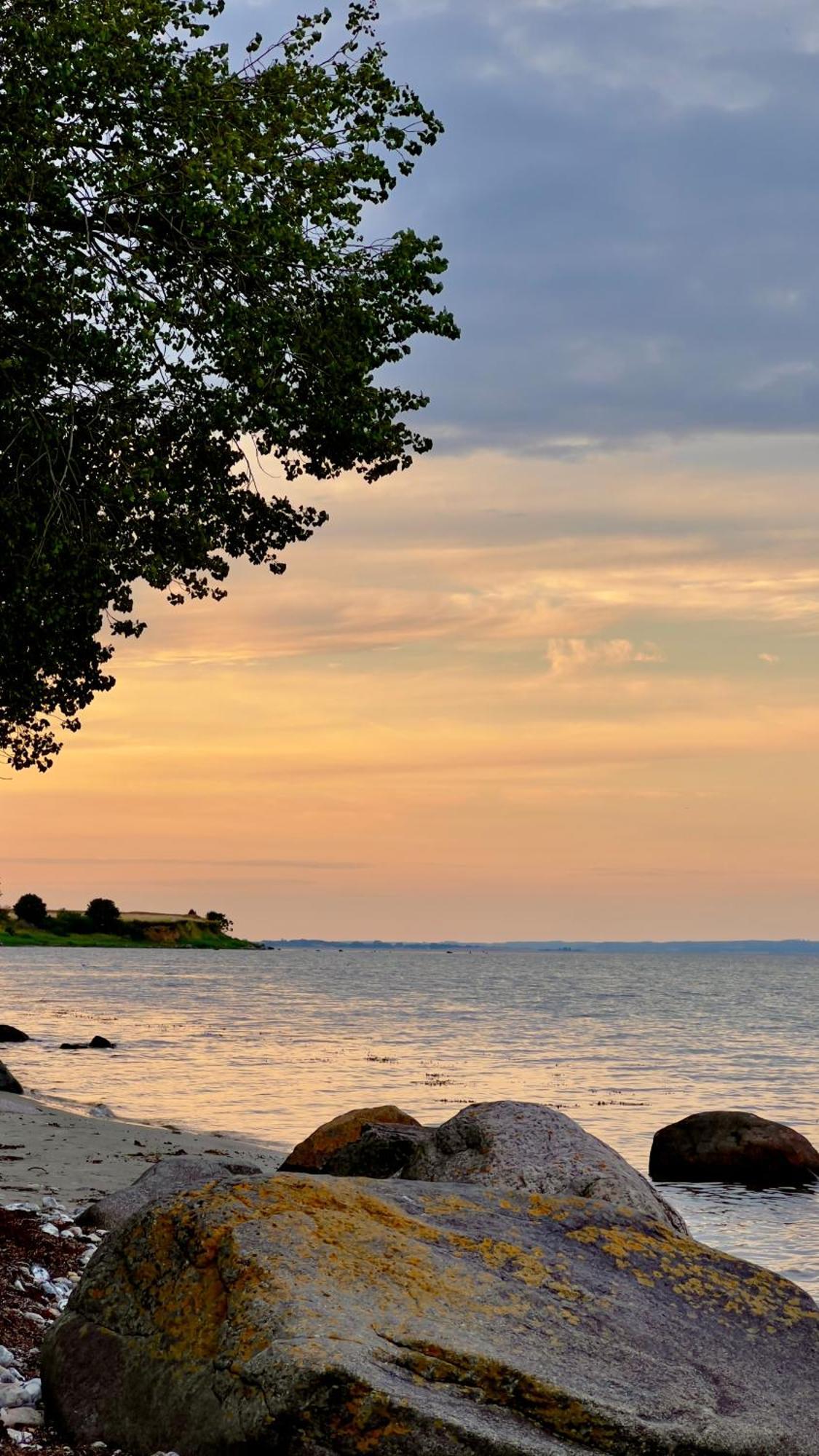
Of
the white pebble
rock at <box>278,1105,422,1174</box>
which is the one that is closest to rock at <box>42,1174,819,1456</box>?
the white pebble

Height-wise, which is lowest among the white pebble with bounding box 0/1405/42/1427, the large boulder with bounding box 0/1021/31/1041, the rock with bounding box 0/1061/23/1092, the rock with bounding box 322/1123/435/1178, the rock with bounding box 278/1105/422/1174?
the large boulder with bounding box 0/1021/31/1041

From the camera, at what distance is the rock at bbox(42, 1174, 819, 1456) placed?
585 centimetres

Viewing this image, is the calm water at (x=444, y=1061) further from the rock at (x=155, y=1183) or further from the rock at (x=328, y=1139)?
the rock at (x=155, y=1183)

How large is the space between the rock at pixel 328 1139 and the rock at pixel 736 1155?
269 inches

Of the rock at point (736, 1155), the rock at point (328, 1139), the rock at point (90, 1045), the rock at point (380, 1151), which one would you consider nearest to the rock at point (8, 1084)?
the rock at point (328, 1139)

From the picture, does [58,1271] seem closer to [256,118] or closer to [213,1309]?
[213,1309]

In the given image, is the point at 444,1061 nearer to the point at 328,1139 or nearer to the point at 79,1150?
the point at 79,1150

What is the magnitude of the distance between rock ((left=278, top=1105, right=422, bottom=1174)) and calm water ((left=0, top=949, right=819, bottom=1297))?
17.3ft

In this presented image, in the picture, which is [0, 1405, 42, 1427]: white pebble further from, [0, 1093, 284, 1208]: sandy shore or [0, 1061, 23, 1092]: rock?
[0, 1061, 23, 1092]: rock

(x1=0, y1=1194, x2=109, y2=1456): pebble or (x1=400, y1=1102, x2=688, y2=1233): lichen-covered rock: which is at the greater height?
(x1=400, y1=1102, x2=688, y2=1233): lichen-covered rock

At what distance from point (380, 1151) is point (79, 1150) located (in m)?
10.5

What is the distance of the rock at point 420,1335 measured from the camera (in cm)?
585

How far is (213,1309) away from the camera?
6.43 meters

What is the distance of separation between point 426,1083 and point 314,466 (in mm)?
27651
